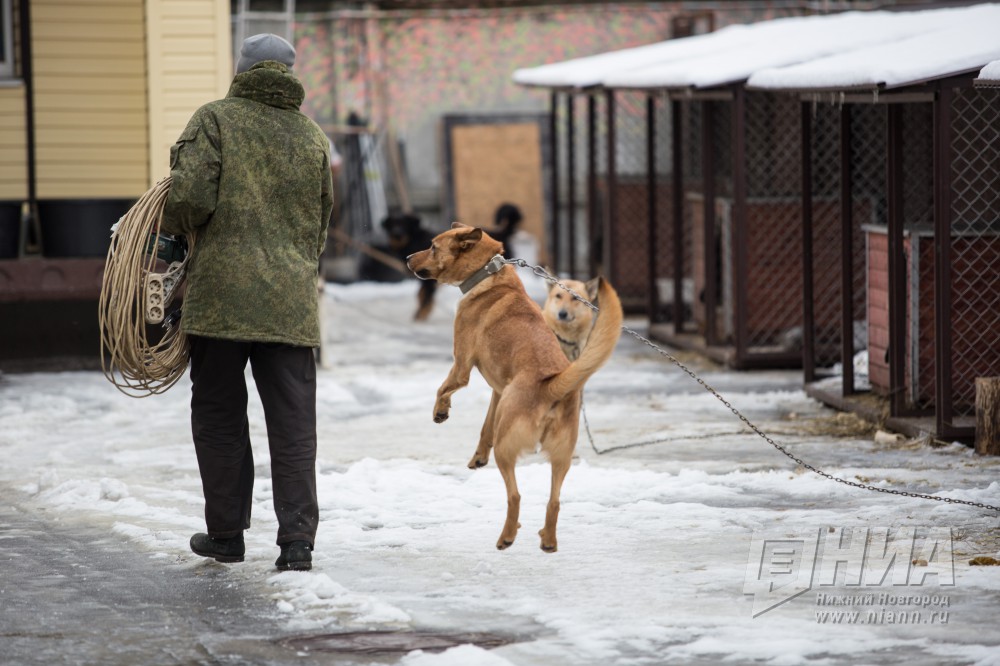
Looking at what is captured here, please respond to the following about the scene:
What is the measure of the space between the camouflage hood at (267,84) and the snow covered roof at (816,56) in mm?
3504

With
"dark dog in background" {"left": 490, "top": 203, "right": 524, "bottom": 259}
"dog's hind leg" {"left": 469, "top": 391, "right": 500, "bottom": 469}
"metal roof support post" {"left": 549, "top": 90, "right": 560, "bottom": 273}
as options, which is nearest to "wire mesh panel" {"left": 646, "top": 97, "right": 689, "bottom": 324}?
"metal roof support post" {"left": 549, "top": 90, "right": 560, "bottom": 273}

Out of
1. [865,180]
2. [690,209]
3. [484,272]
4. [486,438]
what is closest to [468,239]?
[484,272]

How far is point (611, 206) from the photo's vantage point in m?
15.0

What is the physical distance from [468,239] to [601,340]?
89 cm

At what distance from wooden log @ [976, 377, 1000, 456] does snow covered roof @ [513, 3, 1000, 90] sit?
170cm

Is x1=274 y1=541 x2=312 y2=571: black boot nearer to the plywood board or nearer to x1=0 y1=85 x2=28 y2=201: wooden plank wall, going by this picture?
x1=0 y1=85 x2=28 y2=201: wooden plank wall

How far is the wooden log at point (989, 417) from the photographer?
8180mm

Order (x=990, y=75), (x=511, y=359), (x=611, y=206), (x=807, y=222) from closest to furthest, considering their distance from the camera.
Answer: (x=511, y=359) < (x=990, y=75) < (x=807, y=222) < (x=611, y=206)

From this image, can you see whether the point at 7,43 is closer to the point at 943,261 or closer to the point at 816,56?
the point at 816,56

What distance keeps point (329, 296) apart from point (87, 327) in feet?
18.8

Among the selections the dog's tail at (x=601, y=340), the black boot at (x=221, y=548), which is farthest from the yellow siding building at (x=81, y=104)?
the dog's tail at (x=601, y=340)

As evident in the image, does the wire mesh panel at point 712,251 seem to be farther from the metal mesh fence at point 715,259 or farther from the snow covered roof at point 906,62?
the snow covered roof at point 906,62

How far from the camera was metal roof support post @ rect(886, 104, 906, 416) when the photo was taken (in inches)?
349

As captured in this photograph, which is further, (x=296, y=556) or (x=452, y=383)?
(x=452, y=383)
